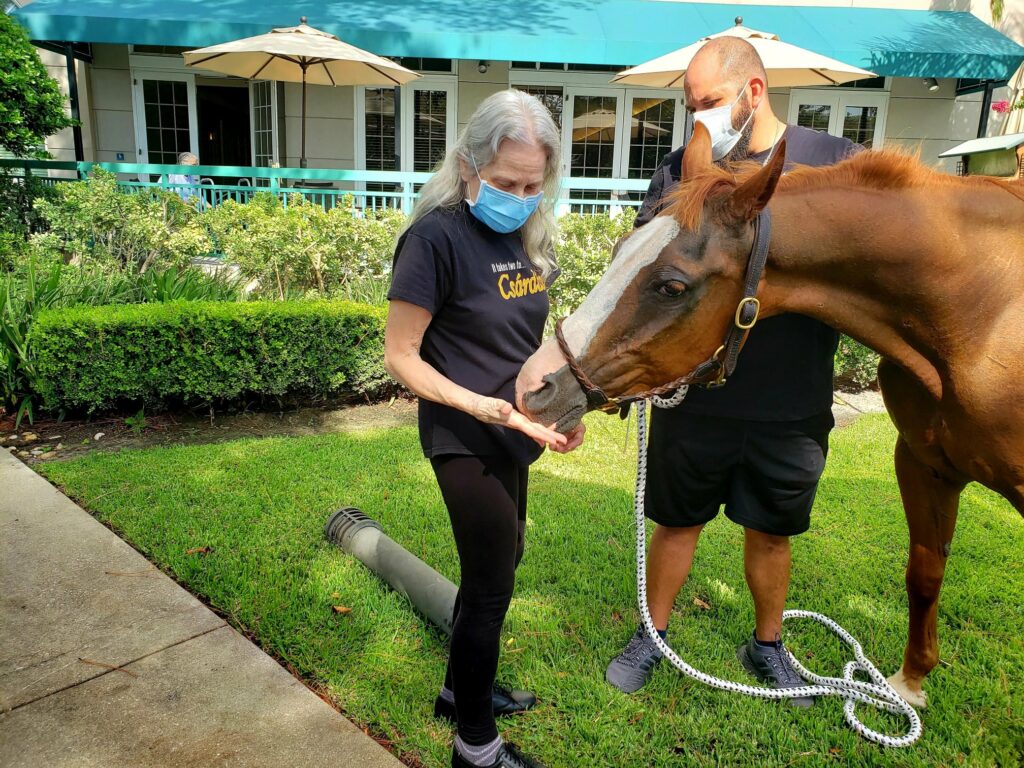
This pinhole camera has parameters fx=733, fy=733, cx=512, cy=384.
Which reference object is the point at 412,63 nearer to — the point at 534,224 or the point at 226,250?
the point at 226,250

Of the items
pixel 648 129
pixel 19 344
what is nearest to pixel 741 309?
pixel 19 344

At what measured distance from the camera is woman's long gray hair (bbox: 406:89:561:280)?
2033 millimetres

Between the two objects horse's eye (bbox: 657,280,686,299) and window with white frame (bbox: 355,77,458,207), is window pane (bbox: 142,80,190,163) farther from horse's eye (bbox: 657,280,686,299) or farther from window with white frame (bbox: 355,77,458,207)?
horse's eye (bbox: 657,280,686,299)

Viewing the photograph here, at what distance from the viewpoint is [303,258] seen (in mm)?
7238

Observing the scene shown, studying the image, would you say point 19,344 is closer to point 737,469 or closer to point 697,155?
point 737,469

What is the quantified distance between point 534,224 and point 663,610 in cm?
163

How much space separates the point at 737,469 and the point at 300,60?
9.32 m

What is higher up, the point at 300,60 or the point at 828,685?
the point at 300,60

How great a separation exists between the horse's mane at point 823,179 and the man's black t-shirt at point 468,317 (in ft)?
1.76

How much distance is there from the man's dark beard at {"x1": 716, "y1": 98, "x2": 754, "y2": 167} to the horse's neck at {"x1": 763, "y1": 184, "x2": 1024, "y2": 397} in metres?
0.63

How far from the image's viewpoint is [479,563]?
2133 millimetres

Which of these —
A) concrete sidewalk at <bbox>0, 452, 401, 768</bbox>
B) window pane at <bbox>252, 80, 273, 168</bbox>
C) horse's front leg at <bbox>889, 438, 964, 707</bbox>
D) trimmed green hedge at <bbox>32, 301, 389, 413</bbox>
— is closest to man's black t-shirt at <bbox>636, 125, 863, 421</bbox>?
horse's front leg at <bbox>889, 438, 964, 707</bbox>

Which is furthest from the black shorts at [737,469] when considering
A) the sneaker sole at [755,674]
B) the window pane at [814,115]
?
the window pane at [814,115]

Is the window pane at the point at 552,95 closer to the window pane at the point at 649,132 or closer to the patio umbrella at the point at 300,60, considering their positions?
the window pane at the point at 649,132
